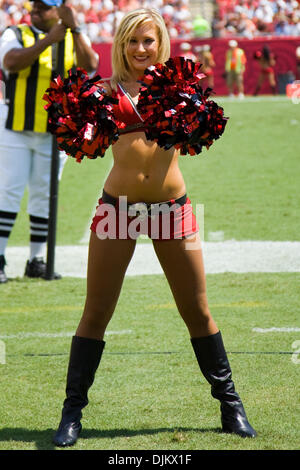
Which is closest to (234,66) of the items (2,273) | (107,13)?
(107,13)

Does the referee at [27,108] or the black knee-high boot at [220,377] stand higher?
the referee at [27,108]

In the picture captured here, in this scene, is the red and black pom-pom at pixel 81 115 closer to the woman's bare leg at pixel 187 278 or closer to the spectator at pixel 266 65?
the woman's bare leg at pixel 187 278

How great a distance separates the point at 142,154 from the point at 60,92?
1.32 feet

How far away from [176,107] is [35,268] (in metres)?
3.51

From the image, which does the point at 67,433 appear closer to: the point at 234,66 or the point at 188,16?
the point at 234,66

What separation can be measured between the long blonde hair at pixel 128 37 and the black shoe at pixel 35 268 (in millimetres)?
3289

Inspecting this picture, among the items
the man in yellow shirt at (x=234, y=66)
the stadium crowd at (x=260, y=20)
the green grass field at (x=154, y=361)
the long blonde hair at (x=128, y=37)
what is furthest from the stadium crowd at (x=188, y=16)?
the long blonde hair at (x=128, y=37)

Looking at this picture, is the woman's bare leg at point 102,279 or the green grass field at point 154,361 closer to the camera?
the woman's bare leg at point 102,279

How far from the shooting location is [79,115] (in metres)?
3.24

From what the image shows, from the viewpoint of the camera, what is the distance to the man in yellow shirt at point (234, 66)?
24562 mm

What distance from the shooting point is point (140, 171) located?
131 inches

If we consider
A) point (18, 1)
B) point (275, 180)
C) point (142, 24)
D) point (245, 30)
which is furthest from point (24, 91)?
point (18, 1)

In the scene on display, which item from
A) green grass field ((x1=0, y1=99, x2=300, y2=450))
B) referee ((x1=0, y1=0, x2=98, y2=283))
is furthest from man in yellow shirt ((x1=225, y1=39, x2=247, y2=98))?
referee ((x1=0, y1=0, x2=98, y2=283))

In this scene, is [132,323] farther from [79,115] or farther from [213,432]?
[79,115]
